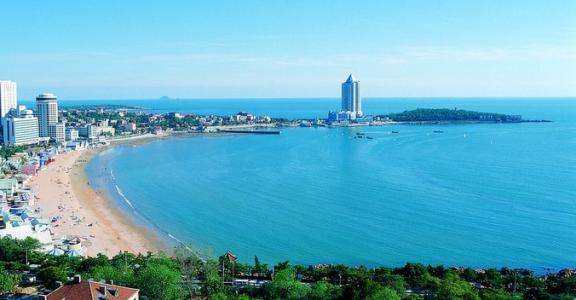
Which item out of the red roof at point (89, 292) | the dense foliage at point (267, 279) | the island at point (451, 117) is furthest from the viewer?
the island at point (451, 117)

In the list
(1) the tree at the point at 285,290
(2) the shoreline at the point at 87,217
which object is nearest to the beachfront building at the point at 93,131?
(2) the shoreline at the point at 87,217

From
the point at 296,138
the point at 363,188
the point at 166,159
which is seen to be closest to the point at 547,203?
the point at 363,188

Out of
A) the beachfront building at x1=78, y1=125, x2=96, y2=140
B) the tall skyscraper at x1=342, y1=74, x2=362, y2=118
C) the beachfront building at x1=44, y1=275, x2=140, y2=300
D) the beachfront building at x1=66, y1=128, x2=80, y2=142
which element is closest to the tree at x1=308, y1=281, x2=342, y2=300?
the beachfront building at x1=44, y1=275, x2=140, y2=300

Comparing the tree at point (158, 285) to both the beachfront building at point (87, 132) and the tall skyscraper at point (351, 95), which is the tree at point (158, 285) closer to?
the beachfront building at point (87, 132)

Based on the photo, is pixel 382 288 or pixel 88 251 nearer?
pixel 382 288

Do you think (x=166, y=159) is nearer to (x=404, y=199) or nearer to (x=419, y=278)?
(x=404, y=199)

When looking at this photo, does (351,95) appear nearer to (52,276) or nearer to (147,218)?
(147,218)
